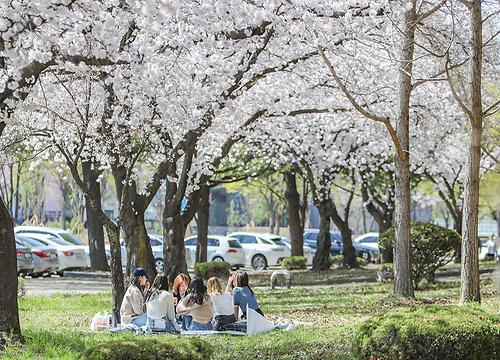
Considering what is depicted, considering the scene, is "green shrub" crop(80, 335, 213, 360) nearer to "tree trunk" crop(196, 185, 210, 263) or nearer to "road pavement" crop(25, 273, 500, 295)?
"road pavement" crop(25, 273, 500, 295)

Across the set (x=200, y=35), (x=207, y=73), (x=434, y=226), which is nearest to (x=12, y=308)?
(x=200, y=35)

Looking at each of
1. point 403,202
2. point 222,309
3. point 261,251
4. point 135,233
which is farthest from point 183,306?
point 261,251

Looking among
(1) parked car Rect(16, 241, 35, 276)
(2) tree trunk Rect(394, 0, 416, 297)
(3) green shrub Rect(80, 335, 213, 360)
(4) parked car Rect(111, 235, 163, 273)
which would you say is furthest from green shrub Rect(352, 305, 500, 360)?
(4) parked car Rect(111, 235, 163, 273)

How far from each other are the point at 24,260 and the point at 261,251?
11324 millimetres

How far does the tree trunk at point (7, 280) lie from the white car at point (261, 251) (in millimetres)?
23966

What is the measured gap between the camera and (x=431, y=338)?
828 centimetres

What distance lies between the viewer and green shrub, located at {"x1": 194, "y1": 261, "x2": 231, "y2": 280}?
79.5 feet

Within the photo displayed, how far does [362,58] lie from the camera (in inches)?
753

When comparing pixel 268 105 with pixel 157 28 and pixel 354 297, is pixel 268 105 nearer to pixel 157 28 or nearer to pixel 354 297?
pixel 354 297

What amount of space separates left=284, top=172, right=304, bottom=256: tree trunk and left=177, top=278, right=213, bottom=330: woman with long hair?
18.7 meters

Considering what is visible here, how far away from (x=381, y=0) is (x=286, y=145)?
12885 millimetres

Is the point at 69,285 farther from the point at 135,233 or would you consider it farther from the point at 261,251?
the point at 261,251

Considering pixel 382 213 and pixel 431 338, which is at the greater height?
pixel 382 213

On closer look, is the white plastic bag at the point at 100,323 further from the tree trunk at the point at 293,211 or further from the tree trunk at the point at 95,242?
the tree trunk at the point at 293,211
